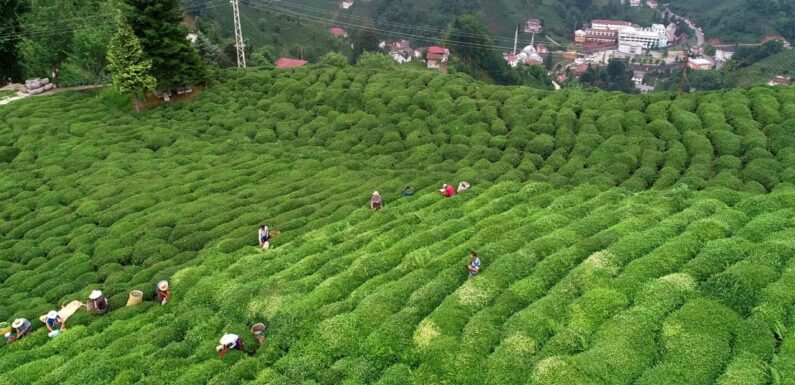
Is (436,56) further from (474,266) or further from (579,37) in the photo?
(579,37)

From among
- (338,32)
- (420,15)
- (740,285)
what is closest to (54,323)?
(740,285)

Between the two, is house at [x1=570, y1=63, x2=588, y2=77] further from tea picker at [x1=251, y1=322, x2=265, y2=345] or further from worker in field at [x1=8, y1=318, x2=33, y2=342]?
worker in field at [x1=8, y1=318, x2=33, y2=342]

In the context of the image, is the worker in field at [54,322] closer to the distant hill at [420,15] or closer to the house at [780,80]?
the house at [780,80]

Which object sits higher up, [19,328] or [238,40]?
[238,40]

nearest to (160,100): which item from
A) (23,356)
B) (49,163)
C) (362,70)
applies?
(49,163)

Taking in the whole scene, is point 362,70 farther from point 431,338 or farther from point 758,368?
point 758,368

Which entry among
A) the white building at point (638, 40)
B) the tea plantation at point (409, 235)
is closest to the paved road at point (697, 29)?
the white building at point (638, 40)

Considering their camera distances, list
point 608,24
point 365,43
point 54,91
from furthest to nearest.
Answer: point 608,24, point 365,43, point 54,91

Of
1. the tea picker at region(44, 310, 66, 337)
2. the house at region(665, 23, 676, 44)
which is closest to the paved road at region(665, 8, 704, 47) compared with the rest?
the house at region(665, 23, 676, 44)
